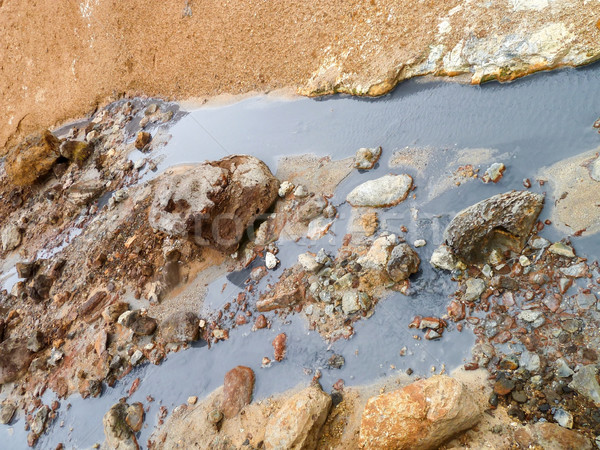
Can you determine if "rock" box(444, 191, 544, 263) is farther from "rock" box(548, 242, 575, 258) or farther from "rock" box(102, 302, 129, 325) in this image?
"rock" box(102, 302, 129, 325)

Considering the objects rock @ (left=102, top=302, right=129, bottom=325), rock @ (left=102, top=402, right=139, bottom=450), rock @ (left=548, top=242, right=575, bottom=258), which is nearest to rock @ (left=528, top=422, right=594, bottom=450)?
rock @ (left=548, top=242, right=575, bottom=258)

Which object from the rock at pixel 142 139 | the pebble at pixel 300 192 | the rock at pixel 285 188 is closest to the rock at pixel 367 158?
the pebble at pixel 300 192

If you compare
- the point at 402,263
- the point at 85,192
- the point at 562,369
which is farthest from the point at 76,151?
the point at 562,369

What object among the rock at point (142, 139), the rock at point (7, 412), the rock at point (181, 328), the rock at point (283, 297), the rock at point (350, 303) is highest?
the rock at point (142, 139)

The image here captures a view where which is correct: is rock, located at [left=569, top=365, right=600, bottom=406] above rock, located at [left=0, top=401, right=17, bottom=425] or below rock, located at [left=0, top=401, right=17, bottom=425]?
above

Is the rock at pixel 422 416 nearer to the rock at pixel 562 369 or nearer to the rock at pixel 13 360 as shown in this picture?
the rock at pixel 562 369

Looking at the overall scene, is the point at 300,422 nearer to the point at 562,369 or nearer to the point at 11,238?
the point at 562,369

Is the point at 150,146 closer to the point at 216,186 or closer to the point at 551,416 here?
the point at 216,186
